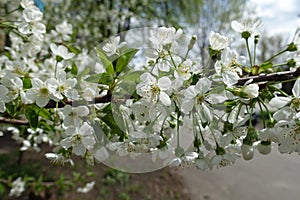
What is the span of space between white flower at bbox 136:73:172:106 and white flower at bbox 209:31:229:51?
0.14 metres

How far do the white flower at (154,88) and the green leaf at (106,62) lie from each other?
99 millimetres

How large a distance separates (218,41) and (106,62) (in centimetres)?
25

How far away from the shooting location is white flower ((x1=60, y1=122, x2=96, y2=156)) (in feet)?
2.53

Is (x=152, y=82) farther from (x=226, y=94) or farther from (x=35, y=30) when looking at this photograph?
(x=35, y=30)

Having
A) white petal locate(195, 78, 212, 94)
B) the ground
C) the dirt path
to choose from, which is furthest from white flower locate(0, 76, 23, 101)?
the dirt path

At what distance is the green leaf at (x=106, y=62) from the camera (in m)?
0.76

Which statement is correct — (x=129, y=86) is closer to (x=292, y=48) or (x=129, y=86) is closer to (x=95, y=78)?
(x=95, y=78)

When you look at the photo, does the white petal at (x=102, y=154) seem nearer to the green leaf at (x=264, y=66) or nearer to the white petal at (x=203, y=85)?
the white petal at (x=203, y=85)

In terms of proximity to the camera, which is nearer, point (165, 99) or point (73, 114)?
point (165, 99)

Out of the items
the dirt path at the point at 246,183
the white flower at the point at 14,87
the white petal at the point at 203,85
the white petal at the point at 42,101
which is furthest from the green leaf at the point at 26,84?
the dirt path at the point at 246,183

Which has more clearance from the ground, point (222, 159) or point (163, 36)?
point (163, 36)

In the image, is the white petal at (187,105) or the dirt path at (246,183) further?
the dirt path at (246,183)

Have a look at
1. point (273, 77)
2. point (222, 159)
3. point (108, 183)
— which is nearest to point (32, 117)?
point (222, 159)

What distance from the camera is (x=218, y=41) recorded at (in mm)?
728
